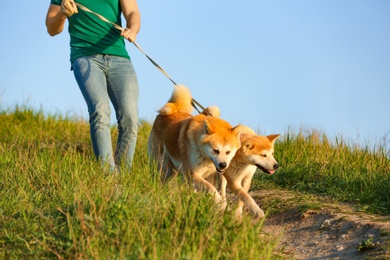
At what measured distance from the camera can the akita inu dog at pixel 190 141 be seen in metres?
5.90

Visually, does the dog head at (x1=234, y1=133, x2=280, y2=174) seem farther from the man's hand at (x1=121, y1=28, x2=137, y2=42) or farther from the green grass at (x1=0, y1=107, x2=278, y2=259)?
the man's hand at (x1=121, y1=28, x2=137, y2=42)

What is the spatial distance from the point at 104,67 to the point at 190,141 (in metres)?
1.32

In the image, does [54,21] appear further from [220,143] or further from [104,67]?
[220,143]

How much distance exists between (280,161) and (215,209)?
12.9 ft

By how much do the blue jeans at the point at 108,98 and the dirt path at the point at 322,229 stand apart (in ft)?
5.64

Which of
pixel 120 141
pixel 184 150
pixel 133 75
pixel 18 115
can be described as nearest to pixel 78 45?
pixel 133 75

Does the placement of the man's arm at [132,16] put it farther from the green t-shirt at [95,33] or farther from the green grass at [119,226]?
the green grass at [119,226]

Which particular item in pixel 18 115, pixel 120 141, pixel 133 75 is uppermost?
pixel 133 75

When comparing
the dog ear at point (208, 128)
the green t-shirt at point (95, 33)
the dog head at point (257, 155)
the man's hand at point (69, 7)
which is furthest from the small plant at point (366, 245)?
the man's hand at point (69, 7)

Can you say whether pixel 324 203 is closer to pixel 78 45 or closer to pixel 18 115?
pixel 78 45

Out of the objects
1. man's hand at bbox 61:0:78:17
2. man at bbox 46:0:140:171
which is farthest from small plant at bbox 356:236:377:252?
man's hand at bbox 61:0:78:17

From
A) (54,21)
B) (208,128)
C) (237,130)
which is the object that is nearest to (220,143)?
(208,128)

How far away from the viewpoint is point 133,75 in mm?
6742

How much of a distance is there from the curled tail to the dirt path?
140cm
